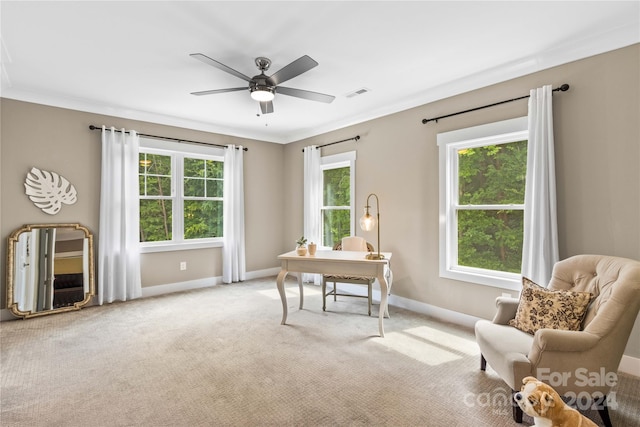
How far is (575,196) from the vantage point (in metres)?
2.80

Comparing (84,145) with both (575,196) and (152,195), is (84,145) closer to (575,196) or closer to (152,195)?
(152,195)

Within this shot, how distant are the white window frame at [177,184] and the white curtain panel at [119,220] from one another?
26cm

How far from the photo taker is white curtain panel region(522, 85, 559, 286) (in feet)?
9.22

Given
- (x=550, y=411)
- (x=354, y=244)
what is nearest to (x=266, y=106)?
(x=354, y=244)

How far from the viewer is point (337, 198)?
5.36 m

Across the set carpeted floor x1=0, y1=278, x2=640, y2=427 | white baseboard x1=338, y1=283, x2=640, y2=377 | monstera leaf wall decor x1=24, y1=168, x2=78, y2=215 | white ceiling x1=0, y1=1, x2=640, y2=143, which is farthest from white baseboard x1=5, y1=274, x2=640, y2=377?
white ceiling x1=0, y1=1, x2=640, y2=143

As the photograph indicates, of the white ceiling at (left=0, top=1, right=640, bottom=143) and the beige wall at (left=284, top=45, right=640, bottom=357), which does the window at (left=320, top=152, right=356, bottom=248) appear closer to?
the beige wall at (left=284, top=45, right=640, bottom=357)

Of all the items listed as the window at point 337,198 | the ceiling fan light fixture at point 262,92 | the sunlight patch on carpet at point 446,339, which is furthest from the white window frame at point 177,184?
the sunlight patch on carpet at point 446,339

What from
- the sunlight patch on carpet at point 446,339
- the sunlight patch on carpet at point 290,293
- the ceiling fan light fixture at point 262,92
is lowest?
the sunlight patch on carpet at point 446,339

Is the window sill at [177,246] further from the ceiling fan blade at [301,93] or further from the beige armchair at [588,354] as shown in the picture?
the beige armchair at [588,354]

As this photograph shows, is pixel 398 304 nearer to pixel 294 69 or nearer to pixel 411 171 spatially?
pixel 411 171

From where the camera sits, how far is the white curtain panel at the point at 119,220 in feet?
14.2

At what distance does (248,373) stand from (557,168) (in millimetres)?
3223

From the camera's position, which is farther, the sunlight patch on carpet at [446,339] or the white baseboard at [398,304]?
the sunlight patch on carpet at [446,339]
